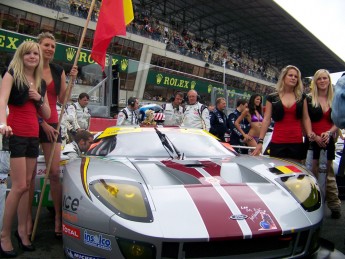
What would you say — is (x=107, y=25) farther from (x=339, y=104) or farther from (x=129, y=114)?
(x=129, y=114)

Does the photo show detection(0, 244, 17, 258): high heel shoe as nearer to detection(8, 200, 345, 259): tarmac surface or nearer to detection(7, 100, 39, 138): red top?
detection(8, 200, 345, 259): tarmac surface

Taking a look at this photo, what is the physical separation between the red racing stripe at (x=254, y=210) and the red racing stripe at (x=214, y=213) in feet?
0.31

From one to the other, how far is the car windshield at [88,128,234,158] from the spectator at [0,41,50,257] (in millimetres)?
653

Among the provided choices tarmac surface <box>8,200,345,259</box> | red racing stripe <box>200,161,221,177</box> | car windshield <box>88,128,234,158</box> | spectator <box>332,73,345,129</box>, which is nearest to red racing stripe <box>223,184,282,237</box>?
red racing stripe <box>200,161,221,177</box>

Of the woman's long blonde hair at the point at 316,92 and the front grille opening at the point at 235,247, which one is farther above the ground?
the woman's long blonde hair at the point at 316,92

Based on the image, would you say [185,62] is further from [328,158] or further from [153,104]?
[328,158]

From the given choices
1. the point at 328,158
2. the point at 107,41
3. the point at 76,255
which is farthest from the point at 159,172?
the point at 328,158

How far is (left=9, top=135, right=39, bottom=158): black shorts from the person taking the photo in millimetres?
2768

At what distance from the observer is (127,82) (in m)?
8.65

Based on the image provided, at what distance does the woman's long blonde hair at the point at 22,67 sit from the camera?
2.83m

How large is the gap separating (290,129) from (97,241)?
236 centimetres

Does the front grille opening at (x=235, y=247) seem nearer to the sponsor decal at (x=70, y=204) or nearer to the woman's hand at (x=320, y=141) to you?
the sponsor decal at (x=70, y=204)

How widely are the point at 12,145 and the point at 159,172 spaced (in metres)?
1.14

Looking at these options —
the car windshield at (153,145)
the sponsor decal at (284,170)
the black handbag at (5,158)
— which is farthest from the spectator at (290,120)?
the black handbag at (5,158)
